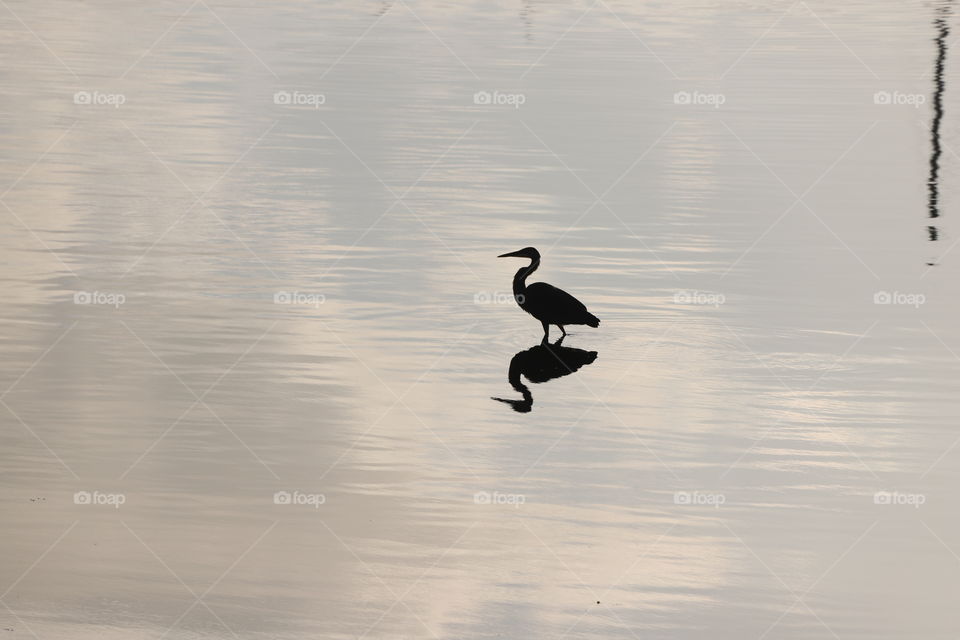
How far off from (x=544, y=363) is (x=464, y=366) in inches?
33.3

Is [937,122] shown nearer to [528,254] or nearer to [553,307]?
[528,254]

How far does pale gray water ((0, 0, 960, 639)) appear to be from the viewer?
368 inches

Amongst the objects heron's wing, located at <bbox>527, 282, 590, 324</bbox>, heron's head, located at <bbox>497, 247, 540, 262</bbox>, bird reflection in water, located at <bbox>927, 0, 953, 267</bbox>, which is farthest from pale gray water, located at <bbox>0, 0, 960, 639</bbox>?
heron's head, located at <bbox>497, 247, 540, 262</bbox>

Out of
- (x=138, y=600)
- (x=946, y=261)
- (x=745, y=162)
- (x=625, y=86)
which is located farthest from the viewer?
(x=625, y=86)

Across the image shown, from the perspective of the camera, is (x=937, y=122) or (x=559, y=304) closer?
(x=559, y=304)

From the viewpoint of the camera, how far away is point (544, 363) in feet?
48.0

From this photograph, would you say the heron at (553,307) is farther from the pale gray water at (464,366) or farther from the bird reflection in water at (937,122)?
the bird reflection in water at (937,122)

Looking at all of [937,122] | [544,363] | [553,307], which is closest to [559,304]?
[553,307]

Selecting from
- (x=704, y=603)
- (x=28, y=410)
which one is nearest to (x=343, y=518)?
(x=704, y=603)

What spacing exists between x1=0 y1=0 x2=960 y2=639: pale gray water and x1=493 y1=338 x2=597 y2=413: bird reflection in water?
0.75ft

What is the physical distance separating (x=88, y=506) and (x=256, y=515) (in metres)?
1.07

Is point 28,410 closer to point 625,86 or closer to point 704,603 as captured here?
point 704,603

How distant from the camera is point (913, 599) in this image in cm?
937

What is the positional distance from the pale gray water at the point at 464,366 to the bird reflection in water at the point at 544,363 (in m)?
0.23
